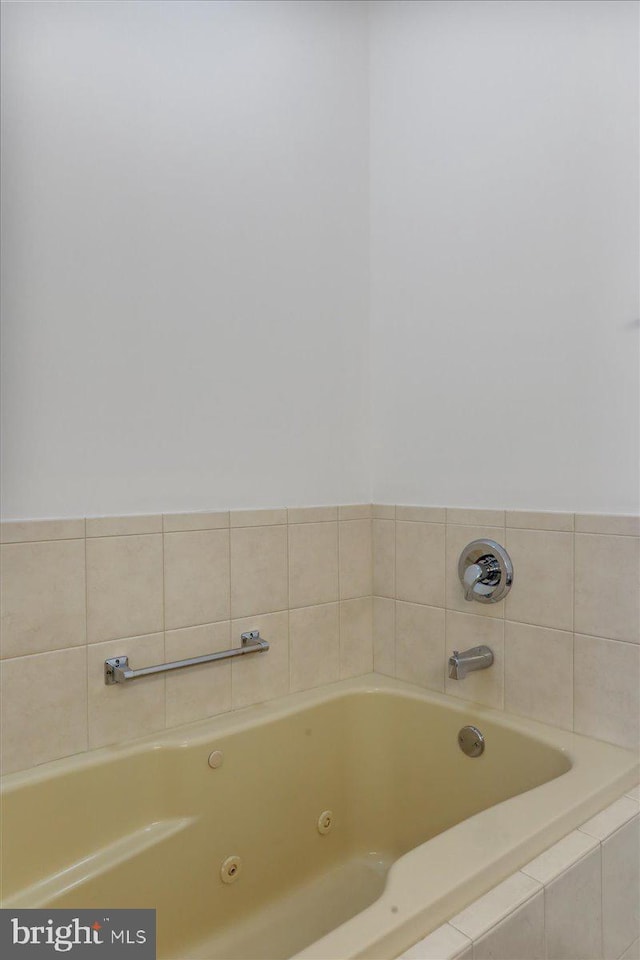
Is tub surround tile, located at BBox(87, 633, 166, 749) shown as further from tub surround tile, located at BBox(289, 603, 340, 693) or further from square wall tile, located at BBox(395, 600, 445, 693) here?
square wall tile, located at BBox(395, 600, 445, 693)

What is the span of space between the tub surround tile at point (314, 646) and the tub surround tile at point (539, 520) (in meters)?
0.63

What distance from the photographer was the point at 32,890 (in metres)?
1.32

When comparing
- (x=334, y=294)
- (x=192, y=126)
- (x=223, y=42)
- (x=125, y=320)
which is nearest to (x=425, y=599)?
(x=334, y=294)

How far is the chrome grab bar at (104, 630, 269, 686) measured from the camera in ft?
5.07

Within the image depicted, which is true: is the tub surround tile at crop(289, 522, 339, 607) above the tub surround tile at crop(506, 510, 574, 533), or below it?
below

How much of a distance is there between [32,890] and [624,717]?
1.33 metres

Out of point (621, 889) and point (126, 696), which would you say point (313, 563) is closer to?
point (126, 696)

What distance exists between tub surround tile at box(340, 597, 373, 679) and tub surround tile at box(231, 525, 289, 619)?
259 millimetres

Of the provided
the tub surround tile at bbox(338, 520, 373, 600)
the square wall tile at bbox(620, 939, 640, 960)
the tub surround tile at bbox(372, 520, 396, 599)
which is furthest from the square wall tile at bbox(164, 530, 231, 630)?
the square wall tile at bbox(620, 939, 640, 960)

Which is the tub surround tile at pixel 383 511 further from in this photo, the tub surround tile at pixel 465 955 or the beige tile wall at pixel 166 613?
the tub surround tile at pixel 465 955

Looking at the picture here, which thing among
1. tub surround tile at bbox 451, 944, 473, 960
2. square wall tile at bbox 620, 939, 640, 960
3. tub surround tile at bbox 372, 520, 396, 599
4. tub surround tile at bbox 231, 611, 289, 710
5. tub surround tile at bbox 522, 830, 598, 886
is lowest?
square wall tile at bbox 620, 939, 640, 960

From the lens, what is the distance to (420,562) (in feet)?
6.57

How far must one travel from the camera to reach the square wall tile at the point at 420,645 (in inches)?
76.5

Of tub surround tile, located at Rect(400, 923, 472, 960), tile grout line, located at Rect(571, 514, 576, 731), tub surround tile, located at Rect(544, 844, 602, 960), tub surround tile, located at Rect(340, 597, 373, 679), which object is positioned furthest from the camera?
tub surround tile, located at Rect(340, 597, 373, 679)
